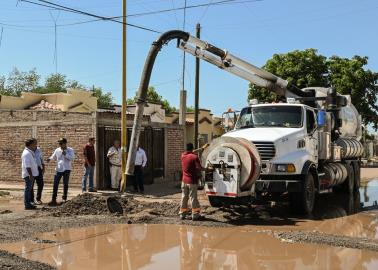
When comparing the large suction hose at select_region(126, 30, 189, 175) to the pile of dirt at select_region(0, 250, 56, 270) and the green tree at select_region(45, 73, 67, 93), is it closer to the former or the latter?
the pile of dirt at select_region(0, 250, 56, 270)

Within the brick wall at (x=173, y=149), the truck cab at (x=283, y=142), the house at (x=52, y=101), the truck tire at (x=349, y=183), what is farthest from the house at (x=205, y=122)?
the truck cab at (x=283, y=142)

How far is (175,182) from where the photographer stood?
20.7m

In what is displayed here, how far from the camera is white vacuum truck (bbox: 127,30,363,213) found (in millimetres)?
11086

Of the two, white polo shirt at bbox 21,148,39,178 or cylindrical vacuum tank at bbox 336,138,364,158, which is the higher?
cylindrical vacuum tank at bbox 336,138,364,158

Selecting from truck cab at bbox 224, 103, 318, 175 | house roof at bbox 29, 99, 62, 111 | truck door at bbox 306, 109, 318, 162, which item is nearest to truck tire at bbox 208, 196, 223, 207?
truck cab at bbox 224, 103, 318, 175

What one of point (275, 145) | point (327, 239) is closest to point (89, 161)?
point (275, 145)

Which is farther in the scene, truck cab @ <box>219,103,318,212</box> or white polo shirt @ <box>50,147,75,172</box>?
white polo shirt @ <box>50,147,75,172</box>

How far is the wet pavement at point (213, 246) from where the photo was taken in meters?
7.51

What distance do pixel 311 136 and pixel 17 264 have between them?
827 centimetres

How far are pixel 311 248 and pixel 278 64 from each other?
2588 centimetres

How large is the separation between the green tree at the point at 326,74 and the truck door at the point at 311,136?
741 inches

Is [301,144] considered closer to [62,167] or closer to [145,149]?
[62,167]

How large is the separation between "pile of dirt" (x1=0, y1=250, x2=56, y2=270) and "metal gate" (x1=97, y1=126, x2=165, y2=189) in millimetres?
10270

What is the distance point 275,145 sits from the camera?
11.6 m
